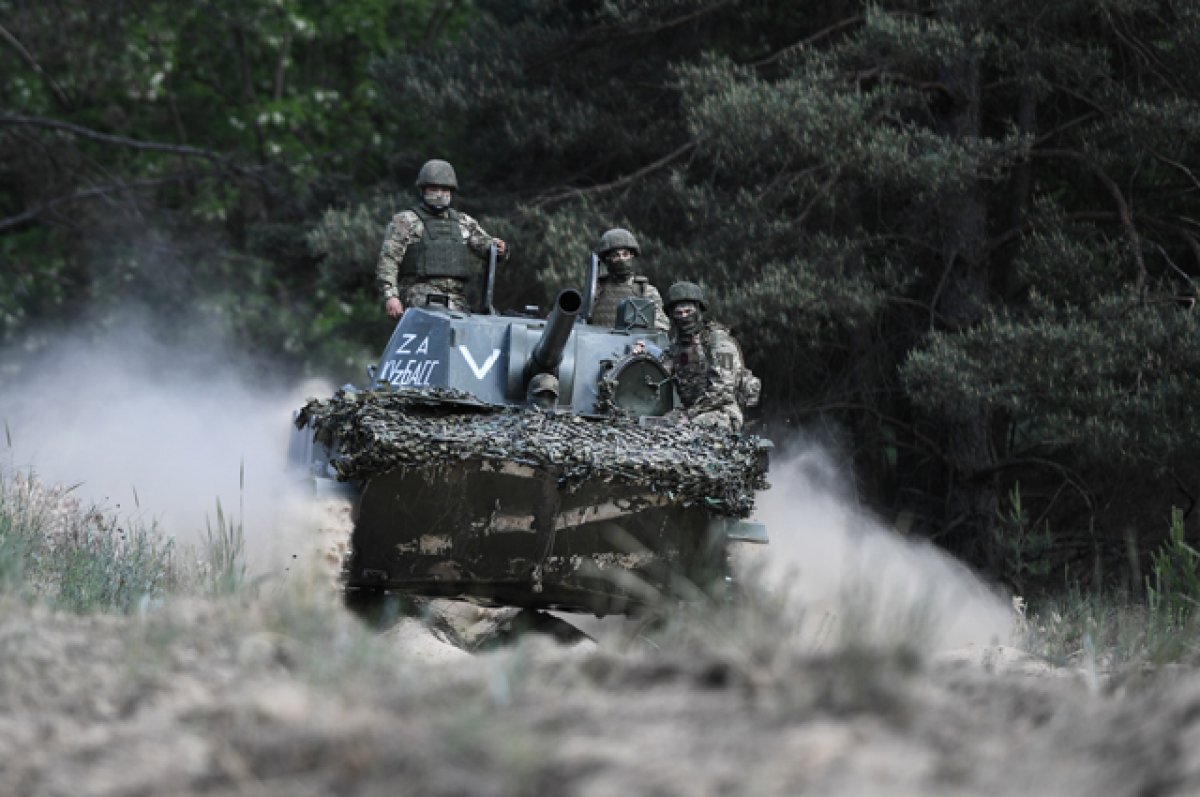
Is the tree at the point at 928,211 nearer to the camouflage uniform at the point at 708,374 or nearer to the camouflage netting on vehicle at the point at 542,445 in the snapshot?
the camouflage uniform at the point at 708,374

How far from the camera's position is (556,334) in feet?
34.5

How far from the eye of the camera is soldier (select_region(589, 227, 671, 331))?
41.4ft

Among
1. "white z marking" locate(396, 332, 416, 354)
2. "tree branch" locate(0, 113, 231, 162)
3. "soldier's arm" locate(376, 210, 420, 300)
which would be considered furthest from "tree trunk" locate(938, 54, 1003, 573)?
"tree branch" locate(0, 113, 231, 162)

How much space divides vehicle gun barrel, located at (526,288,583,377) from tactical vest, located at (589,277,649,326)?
1.57 meters

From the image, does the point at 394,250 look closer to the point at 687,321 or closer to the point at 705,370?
the point at 687,321

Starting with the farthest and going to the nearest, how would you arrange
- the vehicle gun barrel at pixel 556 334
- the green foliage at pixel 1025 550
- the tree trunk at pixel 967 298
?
1. the tree trunk at pixel 967 298
2. the green foliage at pixel 1025 550
3. the vehicle gun barrel at pixel 556 334

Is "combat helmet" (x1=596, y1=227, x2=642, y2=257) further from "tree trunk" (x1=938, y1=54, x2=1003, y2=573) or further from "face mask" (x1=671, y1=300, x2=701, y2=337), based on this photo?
"tree trunk" (x1=938, y1=54, x2=1003, y2=573)

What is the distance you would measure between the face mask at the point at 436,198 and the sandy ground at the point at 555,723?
830cm

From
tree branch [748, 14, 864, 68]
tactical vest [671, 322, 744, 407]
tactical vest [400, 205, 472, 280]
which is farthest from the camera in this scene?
tree branch [748, 14, 864, 68]

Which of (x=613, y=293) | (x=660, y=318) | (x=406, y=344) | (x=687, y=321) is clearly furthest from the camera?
(x=613, y=293)

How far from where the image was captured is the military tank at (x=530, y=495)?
9.33m

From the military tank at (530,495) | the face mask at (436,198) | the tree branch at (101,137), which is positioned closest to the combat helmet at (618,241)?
the face mask at (436,198)

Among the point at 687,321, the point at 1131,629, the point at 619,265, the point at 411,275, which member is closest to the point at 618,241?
the point at 619,265

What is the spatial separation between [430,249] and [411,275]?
0.93ft
